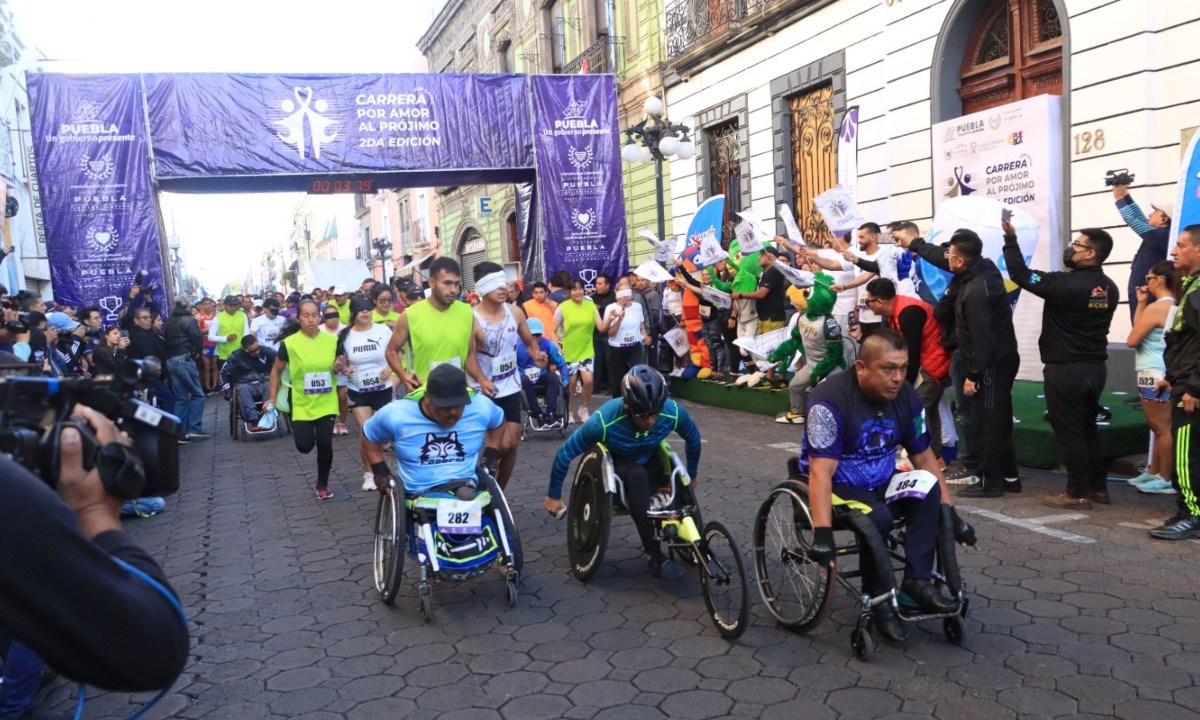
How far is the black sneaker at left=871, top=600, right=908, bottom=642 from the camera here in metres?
4.09

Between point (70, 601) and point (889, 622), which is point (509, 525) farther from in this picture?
point (70, 601)

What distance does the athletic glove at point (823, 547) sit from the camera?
3.95 metres

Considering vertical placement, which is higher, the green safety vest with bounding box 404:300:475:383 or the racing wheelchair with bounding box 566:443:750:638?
the green safety vest with bounding box 404:300:475:383

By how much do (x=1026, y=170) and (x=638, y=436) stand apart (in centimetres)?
759

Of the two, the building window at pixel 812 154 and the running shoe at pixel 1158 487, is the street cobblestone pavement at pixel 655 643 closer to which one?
the running shoe at pixel 1158 487

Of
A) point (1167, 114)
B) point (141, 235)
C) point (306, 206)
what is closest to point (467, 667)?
point (1167, 114)

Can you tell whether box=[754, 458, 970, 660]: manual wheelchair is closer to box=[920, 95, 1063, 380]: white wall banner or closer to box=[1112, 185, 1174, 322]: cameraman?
box=[1112, 185, 1174, 322]: cameraman

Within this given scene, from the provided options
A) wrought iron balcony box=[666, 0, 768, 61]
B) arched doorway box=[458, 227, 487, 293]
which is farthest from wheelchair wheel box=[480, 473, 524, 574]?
arched doorway box=[458, 227, 487, 293]

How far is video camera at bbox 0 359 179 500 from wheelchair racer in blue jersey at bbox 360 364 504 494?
3.30m

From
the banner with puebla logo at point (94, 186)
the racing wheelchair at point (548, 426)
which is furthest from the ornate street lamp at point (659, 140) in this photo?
the banner with puebla logo at point (94, 186)

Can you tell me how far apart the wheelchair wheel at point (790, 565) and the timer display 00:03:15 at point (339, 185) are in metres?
13.2

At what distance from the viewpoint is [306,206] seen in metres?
99.2

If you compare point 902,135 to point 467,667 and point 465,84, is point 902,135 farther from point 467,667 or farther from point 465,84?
point 467,667

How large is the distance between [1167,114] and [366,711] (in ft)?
31.5
